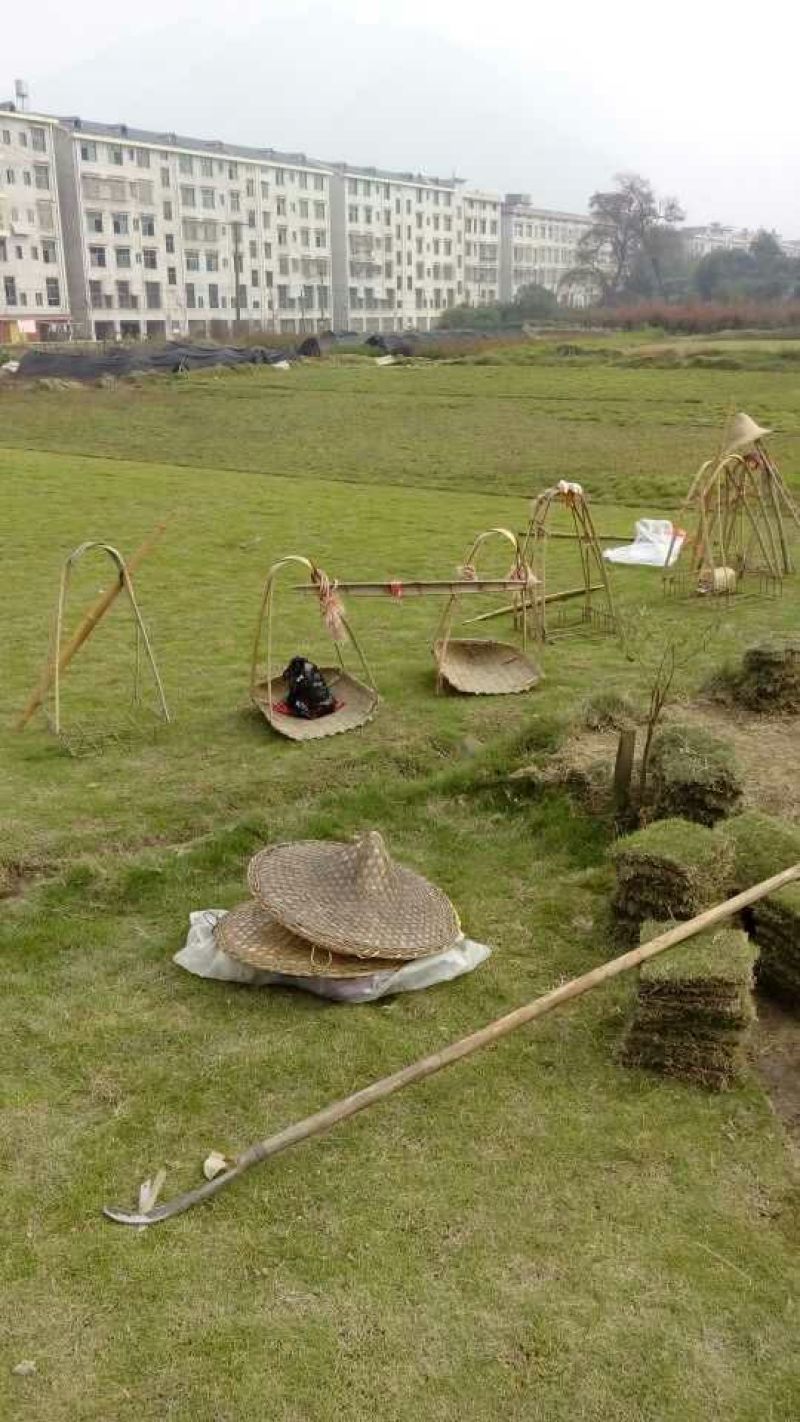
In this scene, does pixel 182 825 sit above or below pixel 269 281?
below

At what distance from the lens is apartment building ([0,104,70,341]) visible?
62875mm

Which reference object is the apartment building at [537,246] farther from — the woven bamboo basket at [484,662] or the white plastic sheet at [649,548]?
the woven bamboo basket at [484,662]

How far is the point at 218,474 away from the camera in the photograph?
20.7 meters

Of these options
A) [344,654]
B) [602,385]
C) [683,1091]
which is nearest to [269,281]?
[602,385]

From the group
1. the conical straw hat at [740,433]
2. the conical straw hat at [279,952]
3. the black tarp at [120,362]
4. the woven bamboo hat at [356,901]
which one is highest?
the black tarp at [120,362]

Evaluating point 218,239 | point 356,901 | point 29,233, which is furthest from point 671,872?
point 218,239

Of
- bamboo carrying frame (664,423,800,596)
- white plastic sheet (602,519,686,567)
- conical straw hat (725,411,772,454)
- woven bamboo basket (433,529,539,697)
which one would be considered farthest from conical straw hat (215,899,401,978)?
white plastic sheet (602,519,686,567)

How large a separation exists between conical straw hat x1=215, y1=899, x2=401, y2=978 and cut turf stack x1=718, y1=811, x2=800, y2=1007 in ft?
5.40

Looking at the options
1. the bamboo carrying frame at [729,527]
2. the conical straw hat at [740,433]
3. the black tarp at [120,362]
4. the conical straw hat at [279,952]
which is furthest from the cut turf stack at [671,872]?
the black tarp at [120,362]

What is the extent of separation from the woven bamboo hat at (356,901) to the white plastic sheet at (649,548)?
841cm

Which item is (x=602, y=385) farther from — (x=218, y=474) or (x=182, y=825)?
(x=182, y=825)

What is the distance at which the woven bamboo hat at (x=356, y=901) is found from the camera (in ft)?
16.1

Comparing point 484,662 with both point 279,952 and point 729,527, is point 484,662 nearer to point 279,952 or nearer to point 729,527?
point 729,527

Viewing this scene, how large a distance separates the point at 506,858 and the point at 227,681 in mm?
3483
